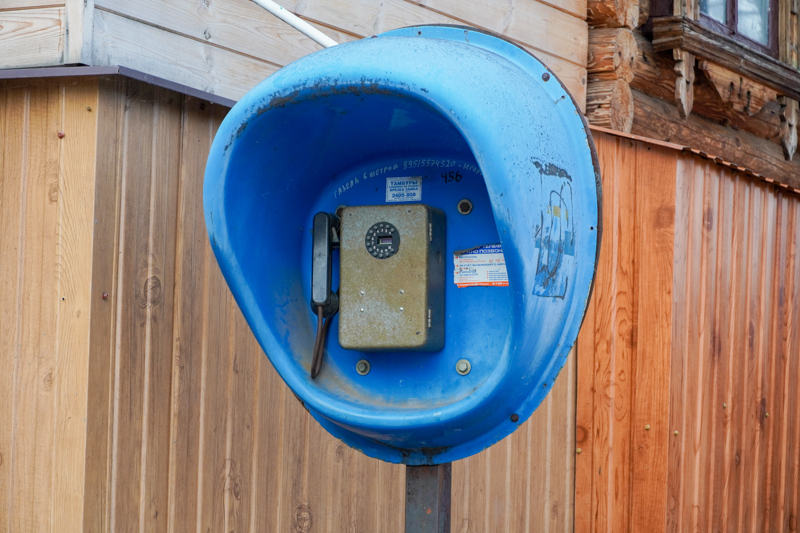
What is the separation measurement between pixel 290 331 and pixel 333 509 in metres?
1.25

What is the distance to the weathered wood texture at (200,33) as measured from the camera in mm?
2395

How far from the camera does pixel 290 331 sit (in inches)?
82.6

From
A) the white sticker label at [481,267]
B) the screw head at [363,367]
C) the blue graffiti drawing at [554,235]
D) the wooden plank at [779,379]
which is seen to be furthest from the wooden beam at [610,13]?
the screw head at [363,367]

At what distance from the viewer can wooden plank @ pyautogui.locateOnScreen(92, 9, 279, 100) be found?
95.0 inches

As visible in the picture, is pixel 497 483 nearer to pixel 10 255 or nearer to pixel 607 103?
pixel 607 103

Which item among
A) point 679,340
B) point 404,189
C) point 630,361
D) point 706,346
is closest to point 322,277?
point 404,189

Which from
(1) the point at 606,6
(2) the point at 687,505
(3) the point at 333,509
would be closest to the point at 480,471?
(3) the point at 333,509

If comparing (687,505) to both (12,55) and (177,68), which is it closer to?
(177,68)

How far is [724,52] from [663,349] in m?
2.00

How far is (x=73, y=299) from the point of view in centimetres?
241

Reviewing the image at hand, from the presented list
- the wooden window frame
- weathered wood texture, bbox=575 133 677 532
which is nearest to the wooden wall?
weathered wood texture, bbox=575 133 677 532

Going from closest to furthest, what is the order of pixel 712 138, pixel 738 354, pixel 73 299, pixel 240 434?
pixel 73 299 → pixel 240 434 → pixel 738 354 → pixel 712 138

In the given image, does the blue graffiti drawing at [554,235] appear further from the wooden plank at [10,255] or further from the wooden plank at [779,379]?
the wooden plank at [779,379]

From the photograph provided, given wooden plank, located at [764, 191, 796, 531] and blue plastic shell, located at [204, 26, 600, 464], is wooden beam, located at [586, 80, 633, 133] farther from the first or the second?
blue plastic shell, located at [204, 26, 600, 464]
